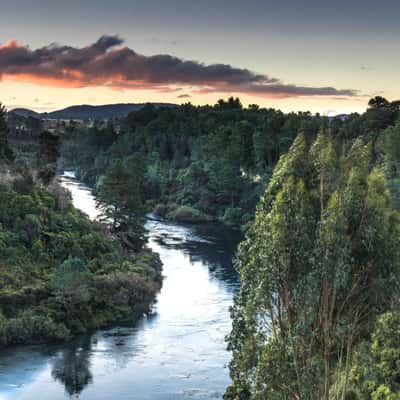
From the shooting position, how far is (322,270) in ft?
66.7

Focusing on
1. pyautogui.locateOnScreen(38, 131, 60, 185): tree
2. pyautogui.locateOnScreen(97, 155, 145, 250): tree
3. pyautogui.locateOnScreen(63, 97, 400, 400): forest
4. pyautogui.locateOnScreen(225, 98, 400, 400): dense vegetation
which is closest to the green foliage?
pyautogui.locateOnScreen(63, 97, 400, 400): forest

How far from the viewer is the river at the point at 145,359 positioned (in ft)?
115

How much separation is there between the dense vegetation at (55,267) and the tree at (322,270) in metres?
24.0

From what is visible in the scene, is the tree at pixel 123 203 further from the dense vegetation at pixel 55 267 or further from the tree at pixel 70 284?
the tree at pixel 70 284

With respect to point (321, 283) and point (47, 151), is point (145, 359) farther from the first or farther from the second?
point (47, 151)

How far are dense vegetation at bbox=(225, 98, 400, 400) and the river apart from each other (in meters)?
14.3

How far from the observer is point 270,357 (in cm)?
2062

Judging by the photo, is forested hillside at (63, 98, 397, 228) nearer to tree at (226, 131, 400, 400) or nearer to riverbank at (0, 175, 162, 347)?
riverbank at (0, 175, 162, 347)

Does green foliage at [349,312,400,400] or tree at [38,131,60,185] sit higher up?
tree at [38,131,60,185]

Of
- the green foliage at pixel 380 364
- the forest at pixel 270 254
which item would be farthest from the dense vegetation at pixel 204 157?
the green foliage at pixel 380 364

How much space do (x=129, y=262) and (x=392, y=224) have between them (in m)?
37.3

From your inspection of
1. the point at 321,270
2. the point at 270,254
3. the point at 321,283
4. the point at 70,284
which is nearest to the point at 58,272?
the point at 70,284

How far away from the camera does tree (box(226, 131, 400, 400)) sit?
2038 cm

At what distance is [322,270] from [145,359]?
69.1ft
